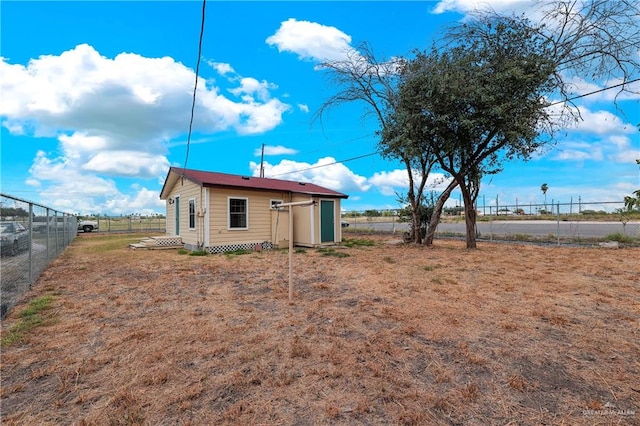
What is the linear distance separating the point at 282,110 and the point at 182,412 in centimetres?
1532

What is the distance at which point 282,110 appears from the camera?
15.9 metres

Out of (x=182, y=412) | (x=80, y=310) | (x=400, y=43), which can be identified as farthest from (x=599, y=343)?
(x=400, y=43)

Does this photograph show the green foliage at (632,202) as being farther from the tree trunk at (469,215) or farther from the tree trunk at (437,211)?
the tree trunk at (437,211)

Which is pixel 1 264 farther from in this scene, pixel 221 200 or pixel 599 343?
pixel 221 200

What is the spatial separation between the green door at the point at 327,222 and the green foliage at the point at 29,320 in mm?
9566

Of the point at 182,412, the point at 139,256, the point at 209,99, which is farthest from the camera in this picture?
the point at 139,256

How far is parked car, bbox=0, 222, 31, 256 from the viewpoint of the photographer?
4016 millimetres

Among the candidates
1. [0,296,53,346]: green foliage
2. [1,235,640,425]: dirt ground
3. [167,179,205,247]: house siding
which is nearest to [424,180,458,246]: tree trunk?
[1,235,640,425]: dirt ground

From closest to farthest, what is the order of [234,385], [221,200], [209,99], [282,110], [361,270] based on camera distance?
[234,385] → [361,270] → [209,99] → [221,200] → [282,110]

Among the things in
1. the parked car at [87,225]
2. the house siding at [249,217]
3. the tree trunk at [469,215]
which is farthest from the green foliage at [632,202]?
the parked car at [87,225]

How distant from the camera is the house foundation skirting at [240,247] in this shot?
11.6 m

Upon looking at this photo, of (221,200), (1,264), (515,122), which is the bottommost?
(1,264)

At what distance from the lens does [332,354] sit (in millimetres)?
3004

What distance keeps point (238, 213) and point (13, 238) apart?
7.92 metres
